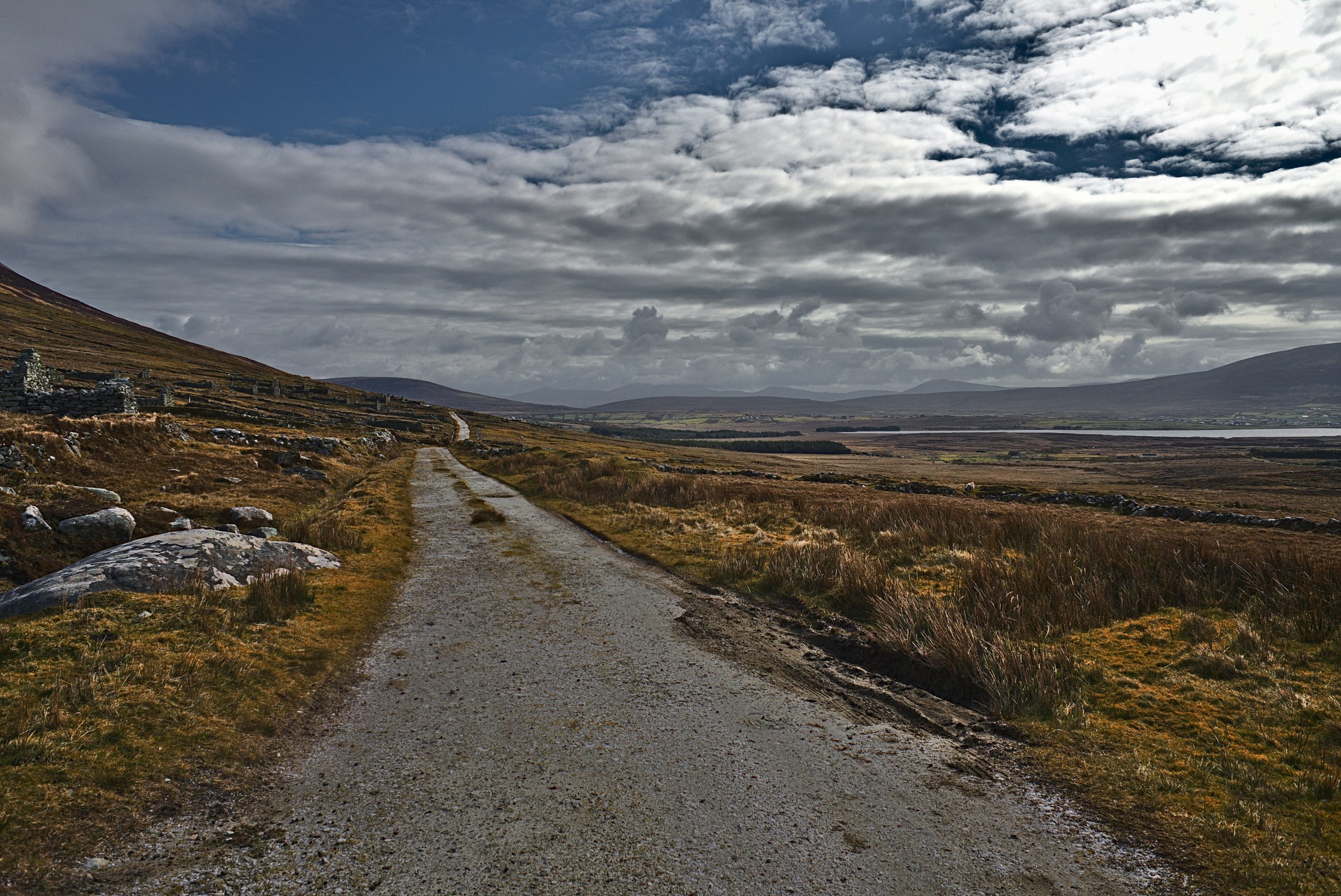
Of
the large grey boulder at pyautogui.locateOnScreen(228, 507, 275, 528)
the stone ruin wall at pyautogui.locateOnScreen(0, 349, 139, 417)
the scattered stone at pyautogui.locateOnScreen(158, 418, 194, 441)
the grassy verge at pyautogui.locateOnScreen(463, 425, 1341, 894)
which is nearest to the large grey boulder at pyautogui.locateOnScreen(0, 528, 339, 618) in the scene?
the large grey boulder at pyautogui.locateOnScreen(228, 507, 275, 528)

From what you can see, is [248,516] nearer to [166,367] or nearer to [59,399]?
[59,399]

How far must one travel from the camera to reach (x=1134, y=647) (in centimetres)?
983

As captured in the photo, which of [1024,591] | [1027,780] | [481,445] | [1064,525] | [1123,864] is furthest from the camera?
[481,445]

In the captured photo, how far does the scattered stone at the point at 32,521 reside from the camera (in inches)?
517

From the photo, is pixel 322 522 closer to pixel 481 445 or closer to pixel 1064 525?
pixel 1064 525

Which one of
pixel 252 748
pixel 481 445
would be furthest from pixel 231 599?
pixel 481 445

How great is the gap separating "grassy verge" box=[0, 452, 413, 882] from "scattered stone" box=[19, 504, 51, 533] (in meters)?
5.05

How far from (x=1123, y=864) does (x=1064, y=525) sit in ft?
46.9

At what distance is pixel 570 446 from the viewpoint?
96.2 metres

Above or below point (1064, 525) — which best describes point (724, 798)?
below

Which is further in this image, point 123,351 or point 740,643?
point 123,351

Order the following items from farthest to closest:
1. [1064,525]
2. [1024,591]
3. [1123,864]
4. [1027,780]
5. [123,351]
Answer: [123,351] → [1064,525] → [1024,591] → [1027,780] → [1123,864]

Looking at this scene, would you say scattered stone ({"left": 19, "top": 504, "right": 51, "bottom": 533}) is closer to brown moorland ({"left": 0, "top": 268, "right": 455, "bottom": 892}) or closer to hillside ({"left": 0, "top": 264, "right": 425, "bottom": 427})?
brown moorland ({"left": 0, "top": 268, "right": 455, "bottom": 892})

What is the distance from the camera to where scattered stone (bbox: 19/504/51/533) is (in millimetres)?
13133
